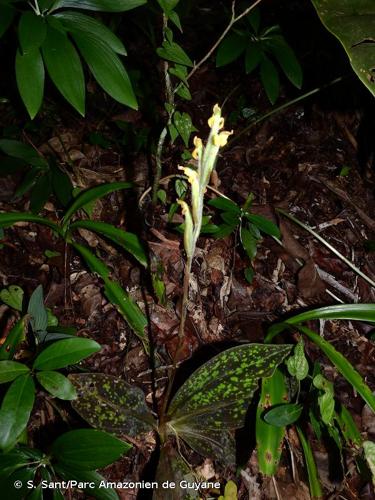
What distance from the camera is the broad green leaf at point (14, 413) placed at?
1.12 metres

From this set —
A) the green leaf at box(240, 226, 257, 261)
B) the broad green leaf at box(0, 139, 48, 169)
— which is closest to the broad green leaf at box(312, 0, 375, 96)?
the green leaf at box(240, 226, 257, 261)

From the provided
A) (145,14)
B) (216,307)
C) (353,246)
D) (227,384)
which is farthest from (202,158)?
(353,246)

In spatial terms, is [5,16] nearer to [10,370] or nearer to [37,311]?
[37,311]

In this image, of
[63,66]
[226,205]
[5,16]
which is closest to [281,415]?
[226,205]

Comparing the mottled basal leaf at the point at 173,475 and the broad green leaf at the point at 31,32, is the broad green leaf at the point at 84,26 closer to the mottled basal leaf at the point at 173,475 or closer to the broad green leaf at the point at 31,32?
the broad green leaf at the point at 31,32

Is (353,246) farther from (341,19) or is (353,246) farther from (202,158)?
(202,158)

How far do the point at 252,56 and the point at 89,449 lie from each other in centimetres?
180

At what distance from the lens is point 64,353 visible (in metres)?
1.25

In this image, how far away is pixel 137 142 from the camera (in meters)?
2.63

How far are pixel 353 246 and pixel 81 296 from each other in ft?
5.26

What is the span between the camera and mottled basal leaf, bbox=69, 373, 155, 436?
1.32m

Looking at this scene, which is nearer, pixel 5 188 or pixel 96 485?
pixel 96 485

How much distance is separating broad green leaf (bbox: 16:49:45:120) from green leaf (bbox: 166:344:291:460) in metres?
0.92

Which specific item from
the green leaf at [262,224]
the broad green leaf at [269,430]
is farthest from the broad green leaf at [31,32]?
the broad green leaf at [269,430]
